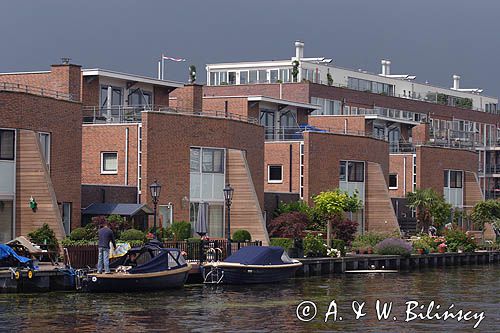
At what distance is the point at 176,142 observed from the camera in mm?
62188

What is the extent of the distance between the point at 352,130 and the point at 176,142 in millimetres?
31932

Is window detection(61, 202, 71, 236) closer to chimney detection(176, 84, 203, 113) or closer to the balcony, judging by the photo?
chimney detection(176, 84, 203, 113)

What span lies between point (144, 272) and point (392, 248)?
2504cm

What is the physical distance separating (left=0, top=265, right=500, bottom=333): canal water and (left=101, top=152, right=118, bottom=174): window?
1335cm

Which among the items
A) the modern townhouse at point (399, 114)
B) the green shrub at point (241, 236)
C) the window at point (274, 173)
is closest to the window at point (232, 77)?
the modern townhouse at point (399, 114)

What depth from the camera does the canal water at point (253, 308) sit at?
36156 millimetres

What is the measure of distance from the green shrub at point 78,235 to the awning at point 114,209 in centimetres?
475

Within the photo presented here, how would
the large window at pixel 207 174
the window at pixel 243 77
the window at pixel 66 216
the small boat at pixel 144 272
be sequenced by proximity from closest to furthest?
the small boat at pixel 144 272 → the window at pixel 66 216 → the large window at pixel 207 174 → the window at pixel 243 77

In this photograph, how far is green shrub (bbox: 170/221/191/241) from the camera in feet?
194

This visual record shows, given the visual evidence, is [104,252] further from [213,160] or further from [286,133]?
[286,133]

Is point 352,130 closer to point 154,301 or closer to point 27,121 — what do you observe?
point 27,121

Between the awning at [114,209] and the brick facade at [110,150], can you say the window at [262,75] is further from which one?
the awning at [114,209]

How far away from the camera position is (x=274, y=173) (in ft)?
250

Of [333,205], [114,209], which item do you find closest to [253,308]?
[114,209]
